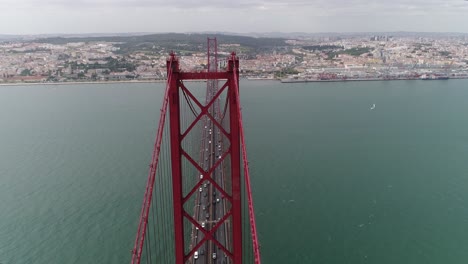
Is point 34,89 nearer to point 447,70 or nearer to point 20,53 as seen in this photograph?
point 20,53

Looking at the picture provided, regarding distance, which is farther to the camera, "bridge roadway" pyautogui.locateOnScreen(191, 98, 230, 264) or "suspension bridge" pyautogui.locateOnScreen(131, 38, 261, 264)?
"bridge roadway" pyautogui.locateOnScreen(191, 98, 230, 264)

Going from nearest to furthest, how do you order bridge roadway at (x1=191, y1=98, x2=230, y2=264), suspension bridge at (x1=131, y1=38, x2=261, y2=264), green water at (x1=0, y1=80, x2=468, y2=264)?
suspension bridge at (x1=131, y1=38, x2=261, y2=264)
bridge roadway at (x1=191, y1=98, x2=230, y2=264)
green water at (x1=0, y1=80, x2=468, y2=264)

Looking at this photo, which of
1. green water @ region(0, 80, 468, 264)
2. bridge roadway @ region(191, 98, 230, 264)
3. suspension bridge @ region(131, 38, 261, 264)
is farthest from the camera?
green water @ region(0, 80, 468, 264)

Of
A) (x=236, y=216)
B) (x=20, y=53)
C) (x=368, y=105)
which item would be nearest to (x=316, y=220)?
(x=236, y=216)

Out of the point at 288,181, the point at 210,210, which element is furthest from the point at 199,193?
the point at 288,181

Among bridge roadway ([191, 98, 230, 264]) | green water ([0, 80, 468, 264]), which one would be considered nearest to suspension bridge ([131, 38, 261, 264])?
bridge roadway ([191, 98, 230, 264])

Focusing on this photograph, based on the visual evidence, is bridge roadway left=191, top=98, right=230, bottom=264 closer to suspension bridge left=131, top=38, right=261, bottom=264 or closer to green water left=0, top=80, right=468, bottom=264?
suspension bridge left=131, top=38, right=261, bottom=264
